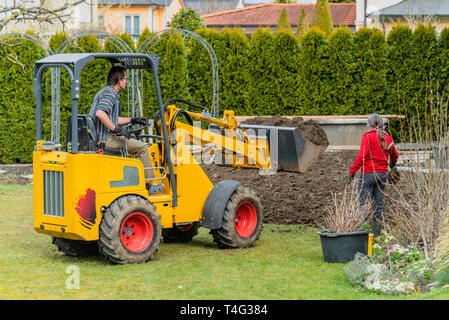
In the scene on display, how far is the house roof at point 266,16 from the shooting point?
50.7 metres

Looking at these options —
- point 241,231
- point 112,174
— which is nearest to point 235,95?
point 241,231

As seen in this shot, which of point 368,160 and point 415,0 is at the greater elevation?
point 415,0

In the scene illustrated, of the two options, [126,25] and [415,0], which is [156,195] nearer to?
[415,0]

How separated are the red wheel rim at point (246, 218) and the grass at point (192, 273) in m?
0.28

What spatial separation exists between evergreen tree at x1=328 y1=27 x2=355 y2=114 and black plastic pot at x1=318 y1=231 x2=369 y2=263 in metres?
9.14

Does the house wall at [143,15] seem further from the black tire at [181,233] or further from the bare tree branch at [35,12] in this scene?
the black tire at [181,233]

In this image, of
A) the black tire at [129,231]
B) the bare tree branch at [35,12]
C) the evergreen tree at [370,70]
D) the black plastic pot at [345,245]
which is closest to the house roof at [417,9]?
the evergreen tree at [370,70]

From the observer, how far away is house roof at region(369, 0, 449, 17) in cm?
3038

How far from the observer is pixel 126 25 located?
5638 centimetres

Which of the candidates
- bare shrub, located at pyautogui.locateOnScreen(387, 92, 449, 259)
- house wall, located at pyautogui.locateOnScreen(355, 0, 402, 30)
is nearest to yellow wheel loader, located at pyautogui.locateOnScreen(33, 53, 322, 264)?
bare shrub, located at pyautogui.locateOnScreen(387, 92, 449, 259)

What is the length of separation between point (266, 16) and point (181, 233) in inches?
1810

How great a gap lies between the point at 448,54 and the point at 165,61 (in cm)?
674

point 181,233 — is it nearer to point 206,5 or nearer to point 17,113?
point 17,113

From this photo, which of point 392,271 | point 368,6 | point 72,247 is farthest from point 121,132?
point 368,6
